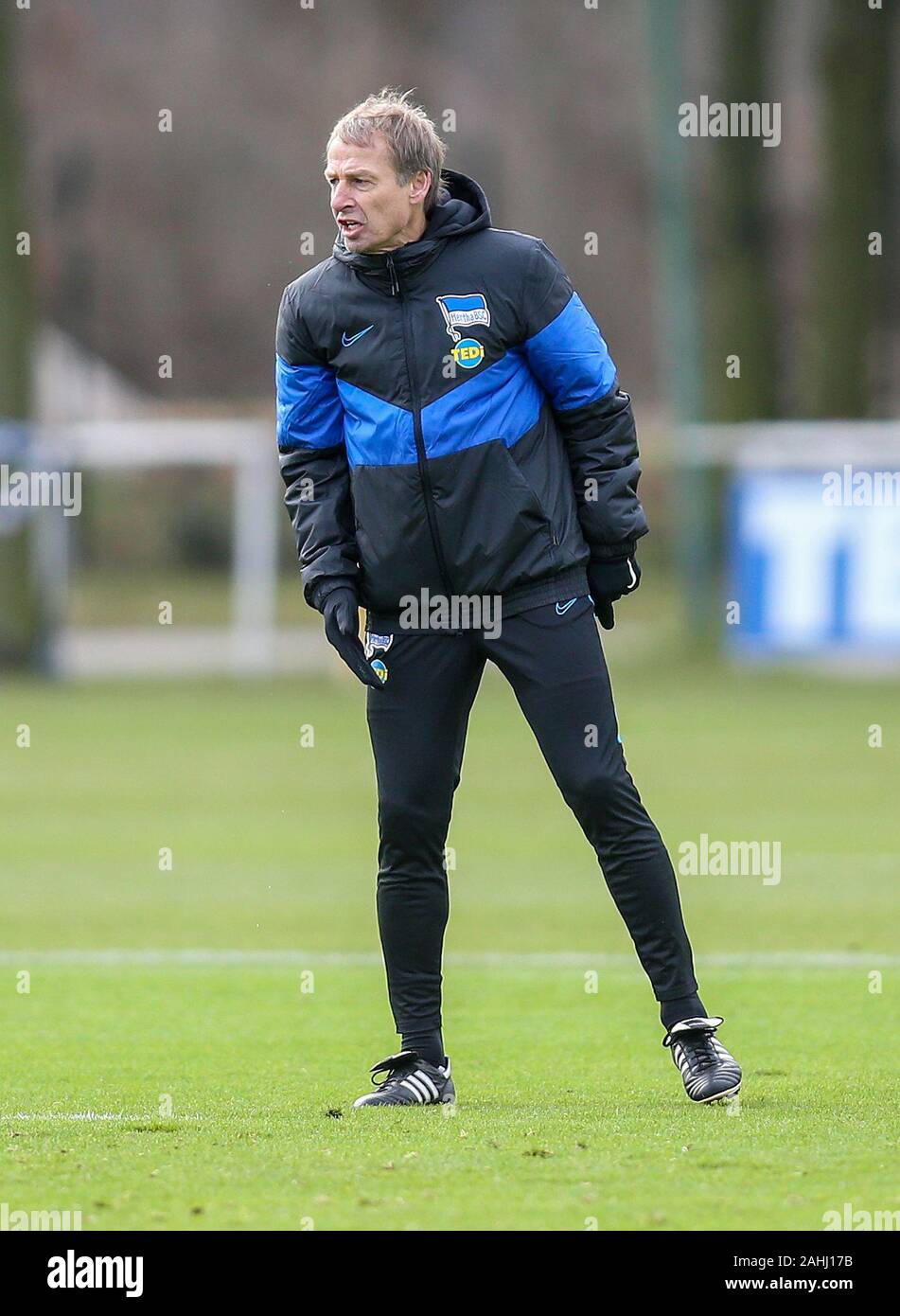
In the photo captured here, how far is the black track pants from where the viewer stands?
5.59 m

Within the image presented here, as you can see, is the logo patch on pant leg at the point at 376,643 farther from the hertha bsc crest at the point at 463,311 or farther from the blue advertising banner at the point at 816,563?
the blue advertising banner at the point at 816,563

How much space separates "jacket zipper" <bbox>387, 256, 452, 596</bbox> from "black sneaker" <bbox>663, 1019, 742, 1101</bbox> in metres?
1.17

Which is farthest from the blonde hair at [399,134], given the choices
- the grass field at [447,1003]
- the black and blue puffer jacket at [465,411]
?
the grass field at [447,1003]

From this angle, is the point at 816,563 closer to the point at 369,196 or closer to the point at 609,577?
the point at 609,577

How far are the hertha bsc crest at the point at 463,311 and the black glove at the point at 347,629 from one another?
0.67m

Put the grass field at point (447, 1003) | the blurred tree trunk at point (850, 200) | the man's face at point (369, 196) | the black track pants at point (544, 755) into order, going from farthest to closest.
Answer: the blurred tree trunk at point (850, 200) → the black track pants at point (544, 755) → the man's face at point (369, 196) → the grass field at point (447, 1003)

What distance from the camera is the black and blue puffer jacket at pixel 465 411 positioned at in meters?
5.52

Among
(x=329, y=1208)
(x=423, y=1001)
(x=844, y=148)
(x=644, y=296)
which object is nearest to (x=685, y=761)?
(x=423, y=1001)

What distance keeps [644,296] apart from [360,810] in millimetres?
29451

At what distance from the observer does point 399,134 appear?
5477mm
